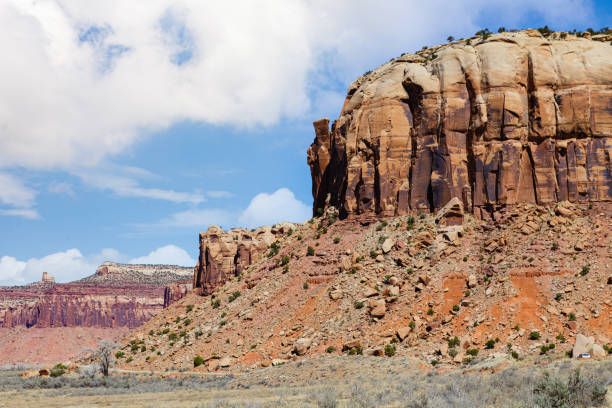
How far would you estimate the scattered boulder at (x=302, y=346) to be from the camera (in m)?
52.9

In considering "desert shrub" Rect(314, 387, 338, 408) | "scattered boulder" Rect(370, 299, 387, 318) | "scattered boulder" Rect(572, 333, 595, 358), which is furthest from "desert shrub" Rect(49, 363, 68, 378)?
"scattered boulder" Rect(572, 333, 595, 358)

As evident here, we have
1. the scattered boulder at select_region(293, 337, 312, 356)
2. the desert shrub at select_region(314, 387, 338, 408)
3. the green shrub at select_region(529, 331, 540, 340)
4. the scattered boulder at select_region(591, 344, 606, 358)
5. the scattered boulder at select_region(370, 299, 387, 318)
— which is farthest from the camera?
the scattered boulder at select_region(370, 299, 387, 318)

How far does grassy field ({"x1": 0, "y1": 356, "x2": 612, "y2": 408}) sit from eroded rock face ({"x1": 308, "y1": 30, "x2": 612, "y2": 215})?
24.3m

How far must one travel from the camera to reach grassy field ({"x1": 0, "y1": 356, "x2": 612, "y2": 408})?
26.2m

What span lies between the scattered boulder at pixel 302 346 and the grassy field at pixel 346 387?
3.36 metres

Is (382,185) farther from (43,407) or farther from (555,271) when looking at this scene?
(43,407)

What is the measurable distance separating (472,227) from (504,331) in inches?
601

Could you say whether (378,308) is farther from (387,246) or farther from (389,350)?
(387,246)

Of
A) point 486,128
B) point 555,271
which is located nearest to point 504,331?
point 555,271

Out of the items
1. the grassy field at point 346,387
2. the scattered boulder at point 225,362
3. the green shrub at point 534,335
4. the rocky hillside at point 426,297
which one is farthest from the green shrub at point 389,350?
the scattered boulder at point 225,362

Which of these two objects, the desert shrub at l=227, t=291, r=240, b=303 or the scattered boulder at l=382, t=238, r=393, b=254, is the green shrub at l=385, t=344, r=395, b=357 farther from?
the desert shrub at l=227, t=291, r=240, b=303

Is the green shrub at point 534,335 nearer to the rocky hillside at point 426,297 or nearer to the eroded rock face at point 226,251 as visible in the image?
the rocky hillside at point 426,297

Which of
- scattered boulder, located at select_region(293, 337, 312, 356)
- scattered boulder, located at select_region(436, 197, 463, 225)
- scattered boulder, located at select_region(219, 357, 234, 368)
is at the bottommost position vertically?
scattered boulder, located at select_region(219, 357, 234, 368)

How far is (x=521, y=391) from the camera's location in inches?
1105
